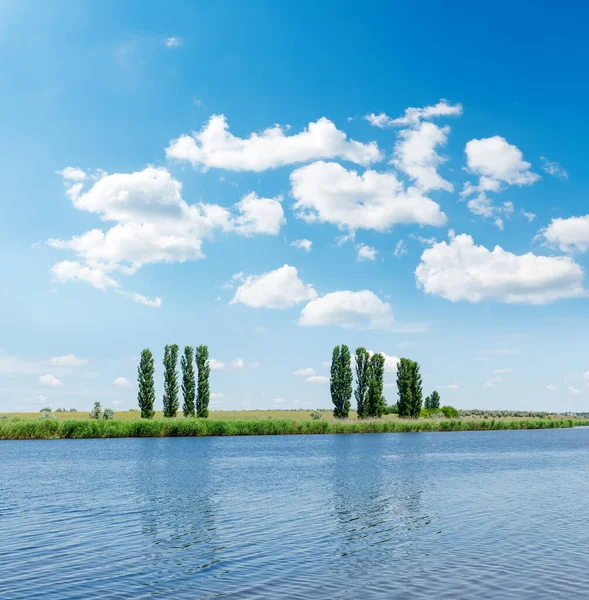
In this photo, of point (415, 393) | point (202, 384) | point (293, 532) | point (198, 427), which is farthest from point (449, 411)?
point (293, 532)

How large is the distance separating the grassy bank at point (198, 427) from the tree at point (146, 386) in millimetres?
17944

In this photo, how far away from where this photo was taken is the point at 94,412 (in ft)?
426

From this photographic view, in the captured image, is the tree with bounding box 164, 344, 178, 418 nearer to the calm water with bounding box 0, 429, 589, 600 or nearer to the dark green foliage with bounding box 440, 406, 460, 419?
the calm water with bounding box 0, 429, 589, 600

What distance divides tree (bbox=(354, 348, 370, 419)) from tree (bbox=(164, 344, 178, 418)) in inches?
1465

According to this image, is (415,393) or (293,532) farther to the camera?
(415,393)

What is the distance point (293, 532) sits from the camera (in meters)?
25.2

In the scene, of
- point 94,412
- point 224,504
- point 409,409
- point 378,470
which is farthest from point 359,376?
point 224,504

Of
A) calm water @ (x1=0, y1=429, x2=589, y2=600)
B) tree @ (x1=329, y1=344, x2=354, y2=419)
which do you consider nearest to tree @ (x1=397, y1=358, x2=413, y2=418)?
tree @ (x1=329, y1=344, x2=354, y2=419)

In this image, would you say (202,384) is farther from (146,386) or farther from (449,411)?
(449,411)

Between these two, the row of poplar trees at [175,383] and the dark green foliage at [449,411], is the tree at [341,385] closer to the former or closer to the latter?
the row of poplar trees at [175,383]

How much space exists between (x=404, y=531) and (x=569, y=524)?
7.39 metres

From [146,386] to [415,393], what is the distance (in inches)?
2309

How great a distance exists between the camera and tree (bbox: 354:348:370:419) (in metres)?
128

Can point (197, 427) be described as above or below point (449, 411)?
above
